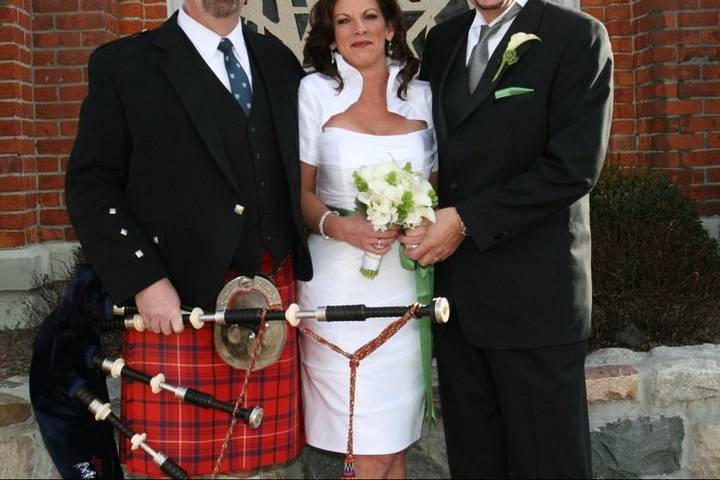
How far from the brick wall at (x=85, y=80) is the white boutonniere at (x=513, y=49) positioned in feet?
10.6

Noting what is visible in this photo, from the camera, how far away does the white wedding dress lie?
325 centimetres

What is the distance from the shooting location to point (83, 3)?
5.62m

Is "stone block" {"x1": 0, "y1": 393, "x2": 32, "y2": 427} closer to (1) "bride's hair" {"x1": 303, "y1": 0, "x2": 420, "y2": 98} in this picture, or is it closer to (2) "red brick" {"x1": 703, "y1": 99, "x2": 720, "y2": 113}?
(1) "bride's hair" {"x1": 303, "y1": 0, "x2": 420, "y2": 98}

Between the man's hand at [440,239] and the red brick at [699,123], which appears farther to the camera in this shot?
the red brick at [699,123]

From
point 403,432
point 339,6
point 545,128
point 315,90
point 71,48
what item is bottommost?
point 403,432

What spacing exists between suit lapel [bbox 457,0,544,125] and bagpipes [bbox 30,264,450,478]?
759 millimetres

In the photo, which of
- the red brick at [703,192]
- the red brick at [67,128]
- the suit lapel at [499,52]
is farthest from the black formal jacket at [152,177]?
the red brick at [703,192]

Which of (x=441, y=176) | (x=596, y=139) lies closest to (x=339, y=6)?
(x=441, y=176)

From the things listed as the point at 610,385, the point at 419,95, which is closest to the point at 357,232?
the point at 419,95

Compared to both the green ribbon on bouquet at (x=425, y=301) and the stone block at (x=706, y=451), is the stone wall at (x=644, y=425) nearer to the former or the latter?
the stone block at (x=706, y=451)

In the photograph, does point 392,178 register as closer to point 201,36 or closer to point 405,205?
point 405,205

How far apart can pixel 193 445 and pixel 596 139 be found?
1.80 m

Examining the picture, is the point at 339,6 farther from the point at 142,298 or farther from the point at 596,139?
the point at 142,298

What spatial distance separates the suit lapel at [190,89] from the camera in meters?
2.97
